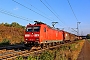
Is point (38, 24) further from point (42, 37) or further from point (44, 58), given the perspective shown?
point (44, 58)

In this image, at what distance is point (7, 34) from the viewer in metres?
49.4

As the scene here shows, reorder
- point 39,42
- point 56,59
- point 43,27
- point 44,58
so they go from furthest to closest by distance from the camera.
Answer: point 43,27 < point 39,42 < point 56,59 < point 44,58

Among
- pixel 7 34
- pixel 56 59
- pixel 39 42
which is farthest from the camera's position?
pixel 7 34

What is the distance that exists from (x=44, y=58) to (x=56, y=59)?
4.09 feet

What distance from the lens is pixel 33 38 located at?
77.9 feet

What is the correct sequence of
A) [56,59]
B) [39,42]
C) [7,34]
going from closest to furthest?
[56,59]
[39,42]
[7,34]

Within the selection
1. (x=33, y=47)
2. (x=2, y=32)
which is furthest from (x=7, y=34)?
(x=33, y=47)

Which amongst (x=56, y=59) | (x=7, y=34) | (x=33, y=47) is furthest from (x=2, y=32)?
(x=56, y=59)

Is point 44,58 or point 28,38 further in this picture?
point 28,38

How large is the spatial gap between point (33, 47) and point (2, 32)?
26.6 m

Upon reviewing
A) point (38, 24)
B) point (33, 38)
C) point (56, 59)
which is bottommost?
point (56, 59)

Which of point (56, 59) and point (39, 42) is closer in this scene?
point (56, 59)

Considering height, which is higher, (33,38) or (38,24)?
(38,24)

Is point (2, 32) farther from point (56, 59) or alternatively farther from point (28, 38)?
point (56, 59)
